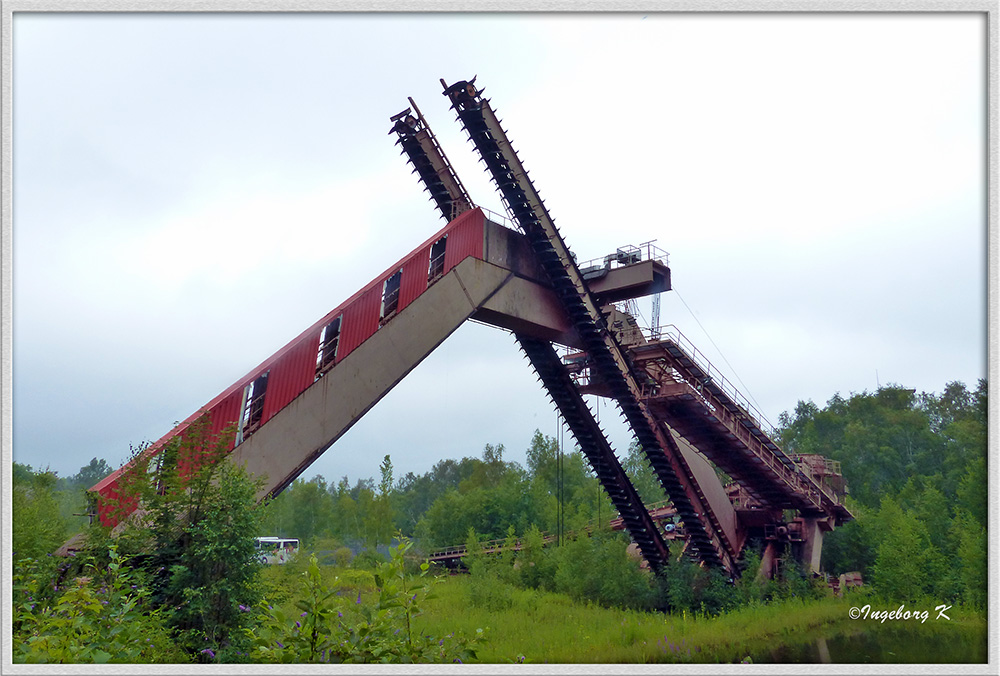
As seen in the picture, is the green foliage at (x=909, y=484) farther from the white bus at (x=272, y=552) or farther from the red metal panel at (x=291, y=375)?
the red metal panel at (x=291, y=375)

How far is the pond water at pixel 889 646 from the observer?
791 centimetres

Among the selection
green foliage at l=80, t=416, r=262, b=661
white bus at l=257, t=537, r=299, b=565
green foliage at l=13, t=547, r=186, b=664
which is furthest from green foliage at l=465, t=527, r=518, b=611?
green foliage at l=13, t=547, r=186, b=664

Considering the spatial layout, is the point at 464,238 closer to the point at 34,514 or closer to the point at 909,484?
the point at 34,514

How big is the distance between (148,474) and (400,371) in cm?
489

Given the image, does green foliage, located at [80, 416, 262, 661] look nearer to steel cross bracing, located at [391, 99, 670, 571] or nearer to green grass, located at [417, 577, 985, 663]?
green grass, located at [417, 577, 985, 663]

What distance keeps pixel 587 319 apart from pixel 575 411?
9.58 feet

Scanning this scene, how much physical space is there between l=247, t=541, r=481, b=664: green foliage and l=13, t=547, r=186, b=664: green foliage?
1.19m

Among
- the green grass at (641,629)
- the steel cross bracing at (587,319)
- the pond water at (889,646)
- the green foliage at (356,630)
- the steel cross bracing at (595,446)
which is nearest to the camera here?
the green foliage at (356,630)

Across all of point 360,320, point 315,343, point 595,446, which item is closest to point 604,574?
point 595,446

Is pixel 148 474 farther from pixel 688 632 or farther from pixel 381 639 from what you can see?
pixel 688 632

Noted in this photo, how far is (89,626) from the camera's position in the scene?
523 centimetres

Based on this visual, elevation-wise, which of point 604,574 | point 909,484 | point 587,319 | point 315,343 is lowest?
point 604,574

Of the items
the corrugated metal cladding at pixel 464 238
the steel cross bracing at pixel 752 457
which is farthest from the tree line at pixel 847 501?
the corrugated metal cladding at pixel 464 238

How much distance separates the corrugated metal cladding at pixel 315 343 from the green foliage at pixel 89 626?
206 centimetres
